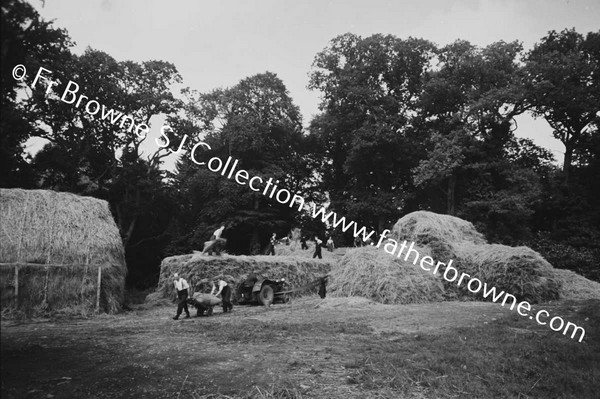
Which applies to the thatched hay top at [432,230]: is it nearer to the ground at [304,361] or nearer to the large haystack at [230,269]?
the large haystack at [230,269]

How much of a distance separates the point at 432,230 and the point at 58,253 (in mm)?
13912

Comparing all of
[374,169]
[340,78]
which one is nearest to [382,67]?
[340,78]

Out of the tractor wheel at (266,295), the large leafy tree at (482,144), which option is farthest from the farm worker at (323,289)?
the large leafy tree at (482,144)

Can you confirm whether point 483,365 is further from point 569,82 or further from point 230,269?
point 569,82

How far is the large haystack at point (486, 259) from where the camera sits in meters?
12.6

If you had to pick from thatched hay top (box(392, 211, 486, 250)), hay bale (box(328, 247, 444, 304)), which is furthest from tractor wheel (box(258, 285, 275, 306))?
thatched hay top (box(392, 211, 486, 250))

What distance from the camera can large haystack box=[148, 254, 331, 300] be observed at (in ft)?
46.1

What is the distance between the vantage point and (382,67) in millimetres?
32906

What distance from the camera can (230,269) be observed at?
14.5 metres

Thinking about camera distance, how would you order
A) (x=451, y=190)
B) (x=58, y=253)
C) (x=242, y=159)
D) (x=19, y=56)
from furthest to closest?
(x=242, y=159)
(x=451, y=190)
(x=58, y=253)
(x=19, y=56)

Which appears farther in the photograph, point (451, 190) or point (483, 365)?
point (451, 190)

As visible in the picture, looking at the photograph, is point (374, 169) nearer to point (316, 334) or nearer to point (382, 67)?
point (382, 67)

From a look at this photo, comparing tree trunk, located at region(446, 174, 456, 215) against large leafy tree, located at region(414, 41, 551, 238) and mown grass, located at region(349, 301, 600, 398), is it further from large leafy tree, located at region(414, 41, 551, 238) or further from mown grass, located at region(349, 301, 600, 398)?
mown grass, located at region(349, 301, 600, 398)

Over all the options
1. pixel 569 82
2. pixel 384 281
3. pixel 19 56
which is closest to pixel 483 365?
pixel 19 56
